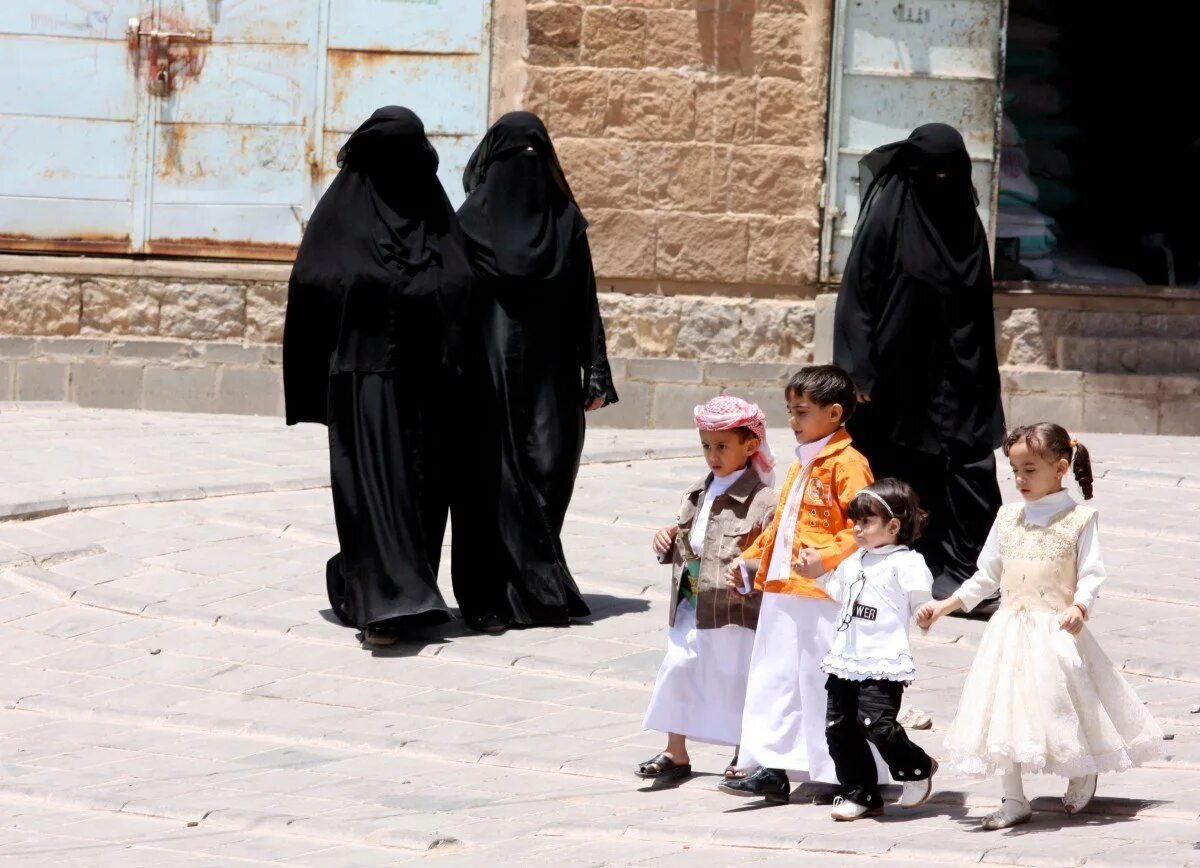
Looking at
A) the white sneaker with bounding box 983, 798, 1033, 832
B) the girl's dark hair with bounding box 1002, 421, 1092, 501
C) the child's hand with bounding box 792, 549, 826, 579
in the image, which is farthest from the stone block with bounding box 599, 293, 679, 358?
the white sneaker with bounding box 983, 798, 1033, 832

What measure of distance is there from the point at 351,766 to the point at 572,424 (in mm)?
1921

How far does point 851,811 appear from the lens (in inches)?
187

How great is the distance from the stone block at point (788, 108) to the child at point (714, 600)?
20.3 feet

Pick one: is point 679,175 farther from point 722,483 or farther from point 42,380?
point 722,483

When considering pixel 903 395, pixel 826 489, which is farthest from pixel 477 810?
pixel 903 395

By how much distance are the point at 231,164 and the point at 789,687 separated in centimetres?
722

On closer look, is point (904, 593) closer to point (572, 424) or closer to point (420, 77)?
point (572, 424)

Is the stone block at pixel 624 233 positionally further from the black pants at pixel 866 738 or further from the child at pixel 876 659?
the black pants at pixel 866 738

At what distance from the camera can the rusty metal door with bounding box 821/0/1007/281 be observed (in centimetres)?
1120

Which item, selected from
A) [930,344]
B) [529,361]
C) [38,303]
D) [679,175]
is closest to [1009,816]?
[930,344]

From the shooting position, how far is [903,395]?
278 inches

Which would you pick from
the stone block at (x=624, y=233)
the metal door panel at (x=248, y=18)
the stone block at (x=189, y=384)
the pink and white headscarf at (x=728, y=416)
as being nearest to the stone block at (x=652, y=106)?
the stone block at (x=624, y=233)

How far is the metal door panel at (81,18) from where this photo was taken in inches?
447

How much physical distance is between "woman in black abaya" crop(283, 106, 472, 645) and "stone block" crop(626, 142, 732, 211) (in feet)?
14.4
